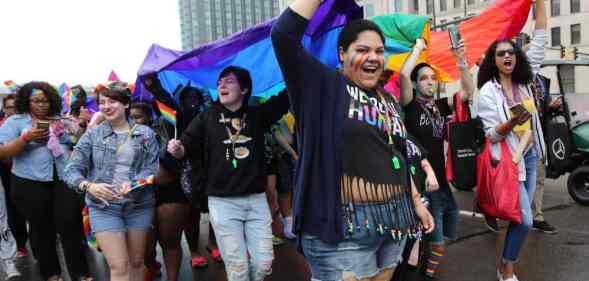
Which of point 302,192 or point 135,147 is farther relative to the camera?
point 135,147

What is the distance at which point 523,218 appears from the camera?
3500 mm

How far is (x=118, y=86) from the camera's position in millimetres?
3496

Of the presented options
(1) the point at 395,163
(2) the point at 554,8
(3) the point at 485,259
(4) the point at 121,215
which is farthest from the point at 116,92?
(2) the point at 554,8

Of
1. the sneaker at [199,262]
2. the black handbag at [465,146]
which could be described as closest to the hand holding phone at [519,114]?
the black handbag at [465,146]

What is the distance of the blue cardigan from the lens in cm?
190

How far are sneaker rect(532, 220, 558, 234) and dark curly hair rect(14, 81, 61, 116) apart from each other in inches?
207

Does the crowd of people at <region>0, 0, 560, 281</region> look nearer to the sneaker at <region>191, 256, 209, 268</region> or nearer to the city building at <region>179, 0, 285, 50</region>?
the sneaker at <region>191, 256, 209, 268</region>

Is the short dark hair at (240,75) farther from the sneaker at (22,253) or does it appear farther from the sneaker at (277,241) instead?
the sneaker at (22,253)

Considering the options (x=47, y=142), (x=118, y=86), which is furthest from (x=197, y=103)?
(x=47, y=142)

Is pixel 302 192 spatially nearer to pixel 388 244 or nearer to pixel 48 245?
pixel 388 244

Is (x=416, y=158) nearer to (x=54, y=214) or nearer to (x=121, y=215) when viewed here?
(x=121, y=215)

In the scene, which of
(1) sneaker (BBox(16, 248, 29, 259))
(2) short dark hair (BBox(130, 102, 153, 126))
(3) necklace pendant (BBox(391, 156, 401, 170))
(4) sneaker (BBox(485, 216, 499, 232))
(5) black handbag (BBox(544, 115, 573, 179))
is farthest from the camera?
(5) black handbag (BBox(544, 115, 573, 179))

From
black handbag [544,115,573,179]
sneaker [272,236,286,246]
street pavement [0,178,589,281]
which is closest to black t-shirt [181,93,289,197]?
street pavement [0,178,589,281]

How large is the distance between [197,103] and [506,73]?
103 inches
